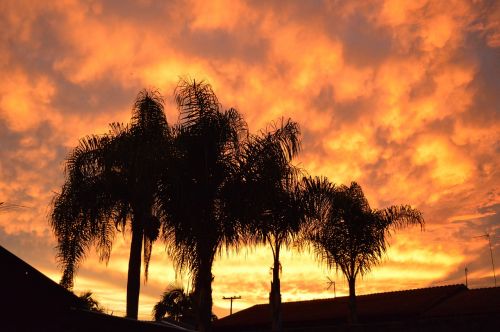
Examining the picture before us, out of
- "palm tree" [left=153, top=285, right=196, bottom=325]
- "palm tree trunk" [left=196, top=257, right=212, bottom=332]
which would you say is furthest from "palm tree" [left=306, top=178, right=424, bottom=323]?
"palm tree" [left=153, top=285, right=196, bottom=325]

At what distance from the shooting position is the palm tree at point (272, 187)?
1595 cm

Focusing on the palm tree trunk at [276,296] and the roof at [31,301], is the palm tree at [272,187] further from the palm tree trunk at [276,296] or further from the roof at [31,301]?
the roof at [31,301]

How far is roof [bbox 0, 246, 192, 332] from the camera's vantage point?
496 inches

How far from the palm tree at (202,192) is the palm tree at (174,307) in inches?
1052

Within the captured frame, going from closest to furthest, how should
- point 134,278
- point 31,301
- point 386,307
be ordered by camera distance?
point 31,301, point 134,278, point 386,307

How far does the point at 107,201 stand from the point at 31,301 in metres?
6.61

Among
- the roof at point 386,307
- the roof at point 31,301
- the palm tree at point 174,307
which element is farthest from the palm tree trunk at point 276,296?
the palm tree at point 174,307

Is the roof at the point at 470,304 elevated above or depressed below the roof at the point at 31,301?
above

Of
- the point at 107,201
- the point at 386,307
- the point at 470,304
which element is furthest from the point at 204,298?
the point at 470,304

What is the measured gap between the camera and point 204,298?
15312 millimetres

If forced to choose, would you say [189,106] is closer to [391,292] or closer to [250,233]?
[250,233]

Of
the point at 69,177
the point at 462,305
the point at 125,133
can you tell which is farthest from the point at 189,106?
the point at 462,305

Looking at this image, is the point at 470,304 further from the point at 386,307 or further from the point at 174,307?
the point at 174,307

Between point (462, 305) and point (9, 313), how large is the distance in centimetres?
2343
